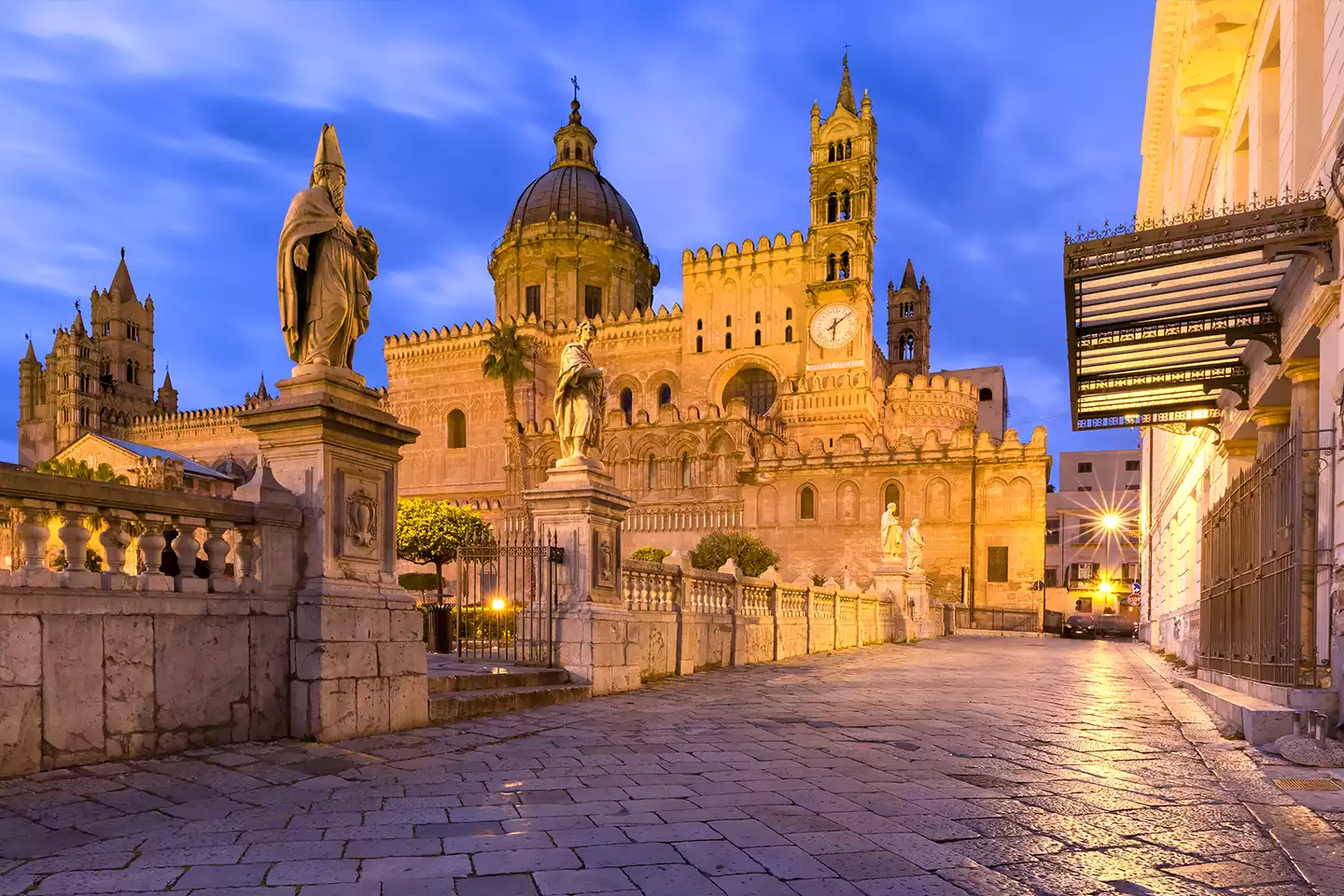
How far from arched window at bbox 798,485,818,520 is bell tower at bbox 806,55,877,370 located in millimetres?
10857

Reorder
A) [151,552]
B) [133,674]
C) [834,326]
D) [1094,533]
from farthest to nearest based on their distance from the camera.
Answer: [1094,533]
[834,326]
[151,552]
[133,674]

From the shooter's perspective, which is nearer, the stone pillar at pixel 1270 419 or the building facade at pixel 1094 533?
the stone pillar at pixel 1270 419

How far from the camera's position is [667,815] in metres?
4.45

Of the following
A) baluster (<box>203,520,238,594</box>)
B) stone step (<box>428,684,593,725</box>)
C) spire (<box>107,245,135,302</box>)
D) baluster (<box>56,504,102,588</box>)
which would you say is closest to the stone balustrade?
stone step (<box>428,684,593,725</box>)

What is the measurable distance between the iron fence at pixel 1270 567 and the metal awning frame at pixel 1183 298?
177 cm

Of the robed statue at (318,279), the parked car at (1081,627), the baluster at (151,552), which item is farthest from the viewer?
the parked car at (1081,627)

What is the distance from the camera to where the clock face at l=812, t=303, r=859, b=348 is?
52281mm

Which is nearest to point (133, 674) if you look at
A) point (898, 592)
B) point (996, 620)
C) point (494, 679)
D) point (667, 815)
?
point (667, 815)

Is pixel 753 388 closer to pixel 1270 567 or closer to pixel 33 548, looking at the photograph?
pixel 1270 567

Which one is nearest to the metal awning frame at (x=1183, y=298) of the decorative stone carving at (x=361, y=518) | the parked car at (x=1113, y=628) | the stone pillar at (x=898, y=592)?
the decorative stone carving at (x=361, y=518)

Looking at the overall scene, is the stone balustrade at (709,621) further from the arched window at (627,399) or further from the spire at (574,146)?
the spire at (574,146)

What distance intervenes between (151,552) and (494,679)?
146 inches

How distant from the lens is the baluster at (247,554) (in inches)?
253

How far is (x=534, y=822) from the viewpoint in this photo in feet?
14.1
